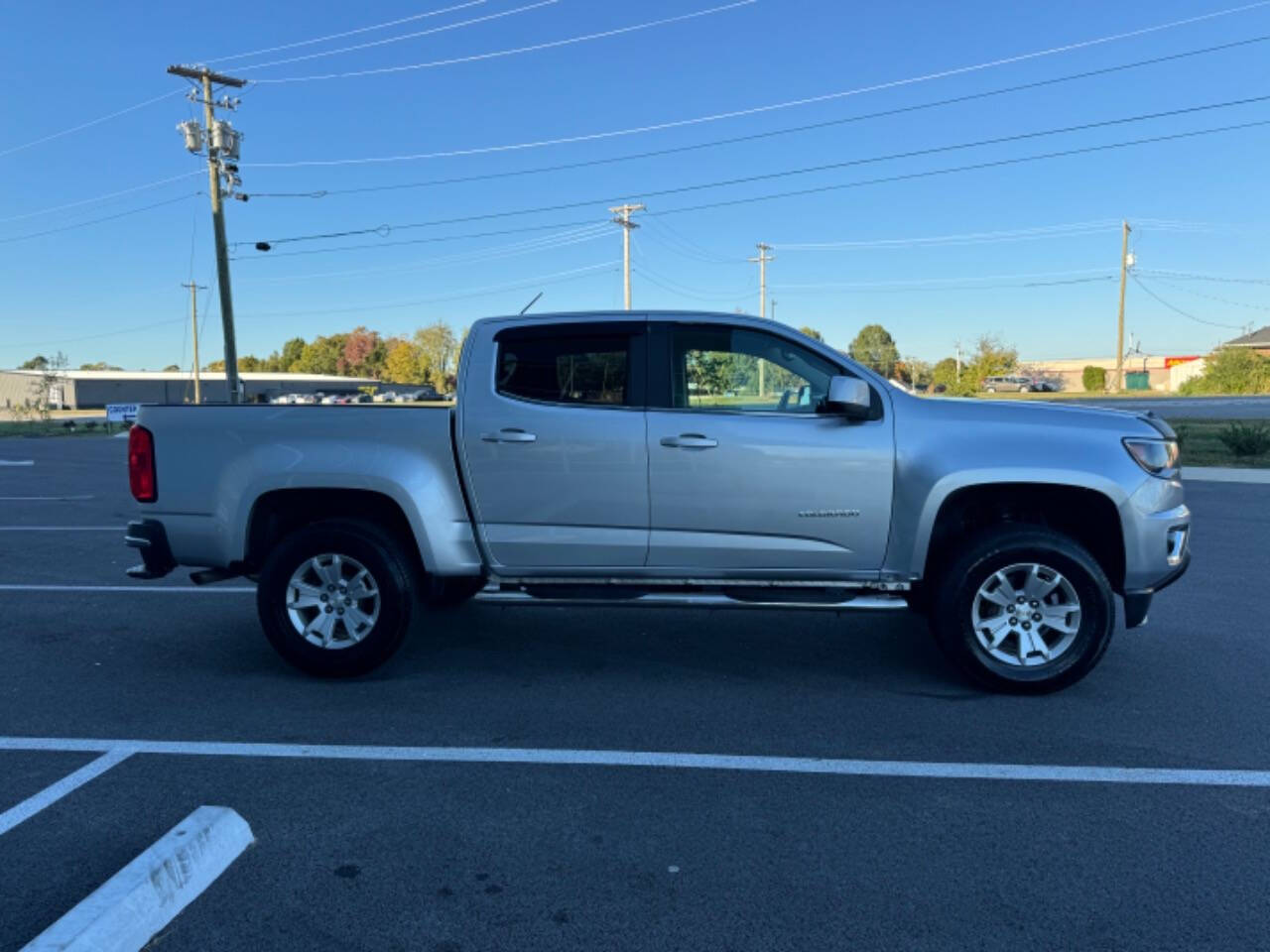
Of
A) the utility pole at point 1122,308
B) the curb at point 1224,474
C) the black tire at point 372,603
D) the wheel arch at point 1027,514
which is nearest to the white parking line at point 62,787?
the black tire at point 372,603

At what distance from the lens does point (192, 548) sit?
532cm

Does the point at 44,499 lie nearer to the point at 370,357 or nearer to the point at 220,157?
the point at 220,157

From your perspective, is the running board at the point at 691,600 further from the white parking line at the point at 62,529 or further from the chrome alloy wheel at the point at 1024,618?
the white parking line at the point at 62,529

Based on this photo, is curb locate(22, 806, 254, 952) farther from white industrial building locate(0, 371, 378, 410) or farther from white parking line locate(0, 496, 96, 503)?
white industrial building locate(0, 371, 378, 410)

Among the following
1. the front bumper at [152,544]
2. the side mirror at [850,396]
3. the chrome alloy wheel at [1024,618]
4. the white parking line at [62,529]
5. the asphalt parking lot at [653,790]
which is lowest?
the asphalt parking lot at [653,790]

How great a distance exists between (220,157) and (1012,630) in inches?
1249

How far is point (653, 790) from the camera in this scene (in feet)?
12.4

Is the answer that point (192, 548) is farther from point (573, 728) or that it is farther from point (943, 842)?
point (943, 842)

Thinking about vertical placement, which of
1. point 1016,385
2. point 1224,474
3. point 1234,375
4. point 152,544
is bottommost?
point 1224,474

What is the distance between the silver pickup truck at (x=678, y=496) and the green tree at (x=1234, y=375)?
198ft

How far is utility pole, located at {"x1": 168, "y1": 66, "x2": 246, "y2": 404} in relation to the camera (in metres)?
28.9

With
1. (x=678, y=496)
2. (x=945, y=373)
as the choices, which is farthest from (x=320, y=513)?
(x=945, y=373)

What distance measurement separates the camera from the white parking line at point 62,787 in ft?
11.7

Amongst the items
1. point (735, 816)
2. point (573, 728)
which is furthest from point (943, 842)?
point (573, 728)
